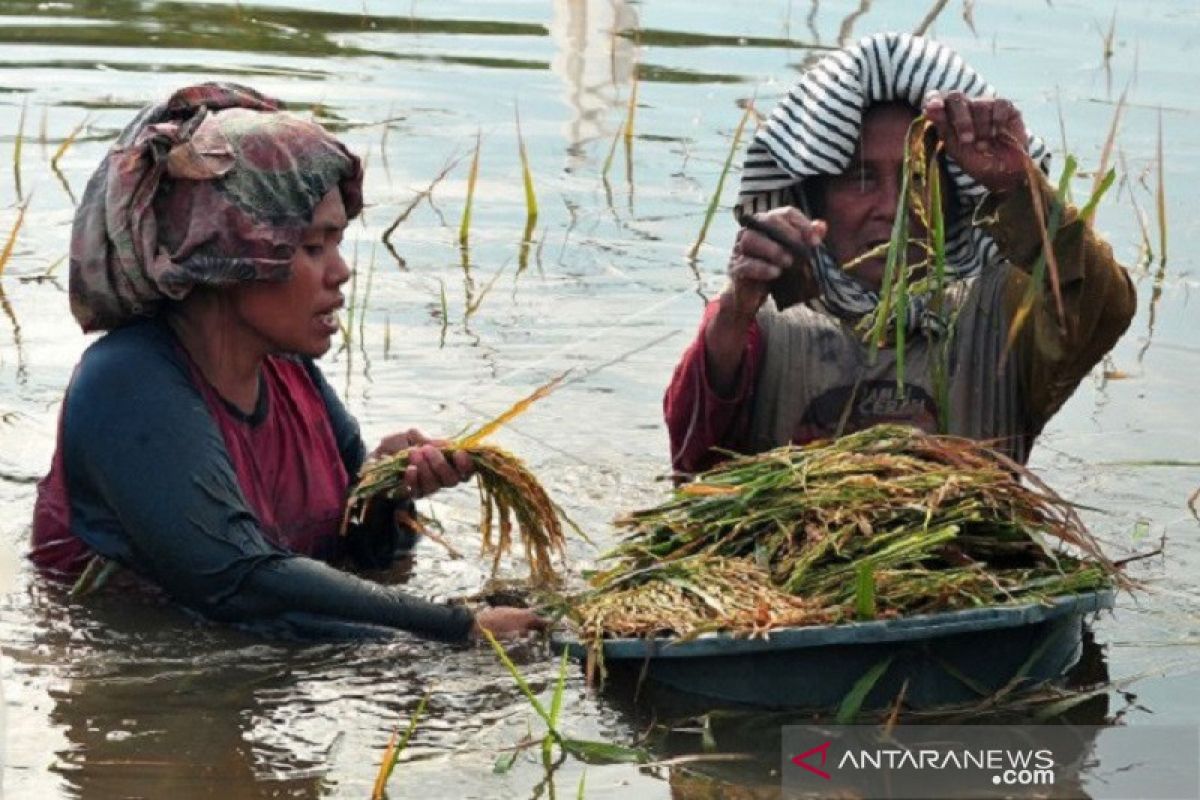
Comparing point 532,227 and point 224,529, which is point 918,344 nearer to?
point 224,529

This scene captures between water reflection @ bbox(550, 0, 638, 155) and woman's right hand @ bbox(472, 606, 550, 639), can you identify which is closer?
woman's right hand @ bbox(472, 606, 550, 639)

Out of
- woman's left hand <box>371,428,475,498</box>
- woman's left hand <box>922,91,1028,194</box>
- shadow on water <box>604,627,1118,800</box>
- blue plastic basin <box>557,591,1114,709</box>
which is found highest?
woman's left hand <box>922,91,1028,194</box>

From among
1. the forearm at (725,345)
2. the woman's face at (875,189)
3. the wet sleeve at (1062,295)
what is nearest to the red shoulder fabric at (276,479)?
the forearm at (725,345)

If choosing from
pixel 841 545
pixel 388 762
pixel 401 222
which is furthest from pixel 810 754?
pixel 401 222

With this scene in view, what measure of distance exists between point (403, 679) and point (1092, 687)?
4.83 feet

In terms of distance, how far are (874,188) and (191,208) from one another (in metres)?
A: 1.53

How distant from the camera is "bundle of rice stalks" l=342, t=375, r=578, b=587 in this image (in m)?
4.99

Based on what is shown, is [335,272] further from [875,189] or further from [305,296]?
[875,189]

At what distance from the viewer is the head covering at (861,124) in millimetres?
5031

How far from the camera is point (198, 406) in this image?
16.0 ft

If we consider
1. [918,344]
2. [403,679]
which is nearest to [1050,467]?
[918,344]

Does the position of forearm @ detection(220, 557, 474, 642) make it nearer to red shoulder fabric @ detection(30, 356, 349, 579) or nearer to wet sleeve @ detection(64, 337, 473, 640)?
wet sleeve @ detection(64, 337, 473, 640)

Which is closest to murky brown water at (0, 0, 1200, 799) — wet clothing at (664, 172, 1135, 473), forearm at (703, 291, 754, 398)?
wet clothing at (664, 172, 1135, 473)

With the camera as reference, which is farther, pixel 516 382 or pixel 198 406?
pixel 516 382
